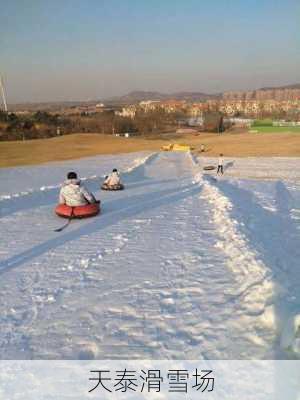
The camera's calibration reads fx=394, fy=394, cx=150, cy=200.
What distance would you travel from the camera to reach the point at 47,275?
6.95 metres

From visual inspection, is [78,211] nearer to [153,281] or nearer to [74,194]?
[74,194]

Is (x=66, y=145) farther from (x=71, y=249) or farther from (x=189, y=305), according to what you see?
(x=189, y=305)

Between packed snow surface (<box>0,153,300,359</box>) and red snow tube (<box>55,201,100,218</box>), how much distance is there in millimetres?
250

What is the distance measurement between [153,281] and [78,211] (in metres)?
4.66

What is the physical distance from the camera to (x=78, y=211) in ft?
35.0

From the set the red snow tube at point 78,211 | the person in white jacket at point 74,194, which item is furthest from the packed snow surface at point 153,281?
the person in white jacket at point 74,194

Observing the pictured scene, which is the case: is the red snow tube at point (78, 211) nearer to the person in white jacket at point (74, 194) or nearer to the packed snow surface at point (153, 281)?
the person in white jacket at point (74, 194)

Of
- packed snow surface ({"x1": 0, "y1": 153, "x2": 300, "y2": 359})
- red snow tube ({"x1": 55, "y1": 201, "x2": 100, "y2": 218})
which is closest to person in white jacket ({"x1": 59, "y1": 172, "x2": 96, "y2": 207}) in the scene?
red snow tube ({"x1": 55, "y1": 201, "x2": 100, "y2": 218})

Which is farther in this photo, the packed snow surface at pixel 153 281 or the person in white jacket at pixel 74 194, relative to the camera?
the person in white jacket at pixel 74 194

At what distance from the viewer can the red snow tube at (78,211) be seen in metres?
10.7

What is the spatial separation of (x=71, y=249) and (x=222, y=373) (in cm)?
489

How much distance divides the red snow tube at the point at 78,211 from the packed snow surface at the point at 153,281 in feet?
0.82

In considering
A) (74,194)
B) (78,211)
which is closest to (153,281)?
(78,211)

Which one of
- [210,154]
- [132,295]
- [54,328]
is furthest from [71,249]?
[210,154]
